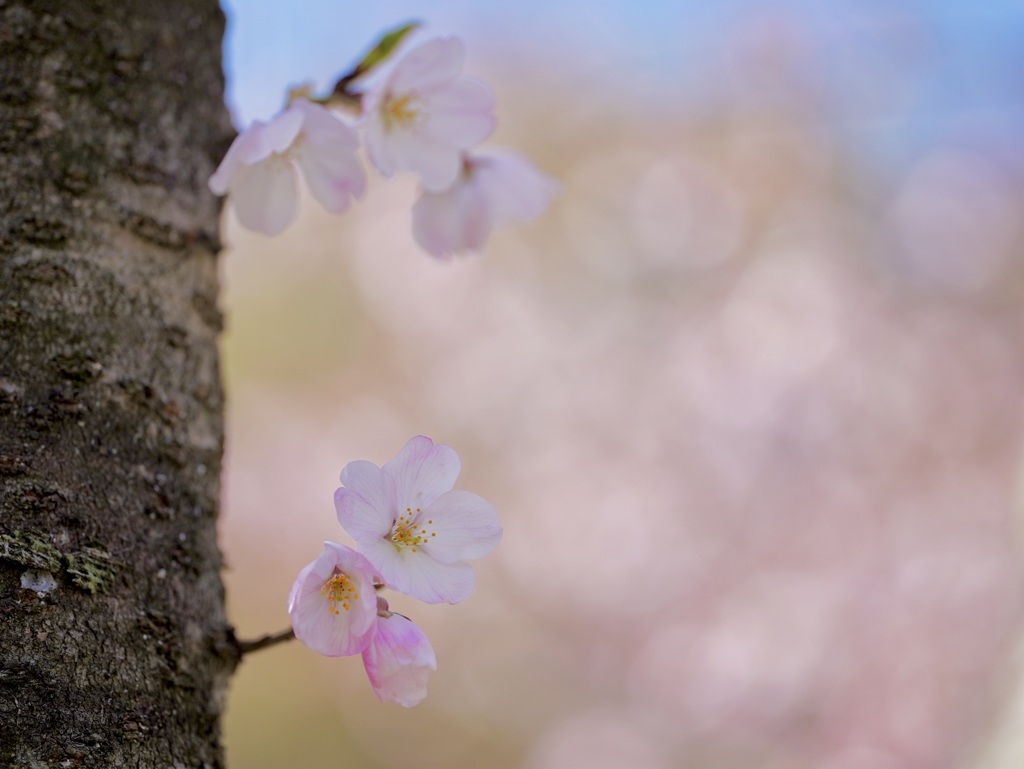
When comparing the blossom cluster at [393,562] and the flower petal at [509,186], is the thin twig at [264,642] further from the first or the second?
the flower petal at [509,186]

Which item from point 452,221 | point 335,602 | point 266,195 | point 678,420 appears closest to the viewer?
point 335,602

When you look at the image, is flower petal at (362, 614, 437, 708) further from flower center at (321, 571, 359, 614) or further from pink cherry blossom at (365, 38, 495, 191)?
pink cherry blossom at (365, 38, 495, 191)

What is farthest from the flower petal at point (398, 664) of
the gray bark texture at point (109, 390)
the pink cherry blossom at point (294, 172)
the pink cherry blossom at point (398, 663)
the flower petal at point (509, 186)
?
the flower petal at point (509, 186)

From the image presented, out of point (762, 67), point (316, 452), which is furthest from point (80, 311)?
point (762, 67)

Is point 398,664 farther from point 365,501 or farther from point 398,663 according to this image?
point 365,501

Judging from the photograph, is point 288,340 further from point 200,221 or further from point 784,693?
point 200,221

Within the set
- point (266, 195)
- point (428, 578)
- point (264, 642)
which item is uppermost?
point (266, 195)

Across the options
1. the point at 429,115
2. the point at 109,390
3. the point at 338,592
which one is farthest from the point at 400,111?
the point at 338,592
